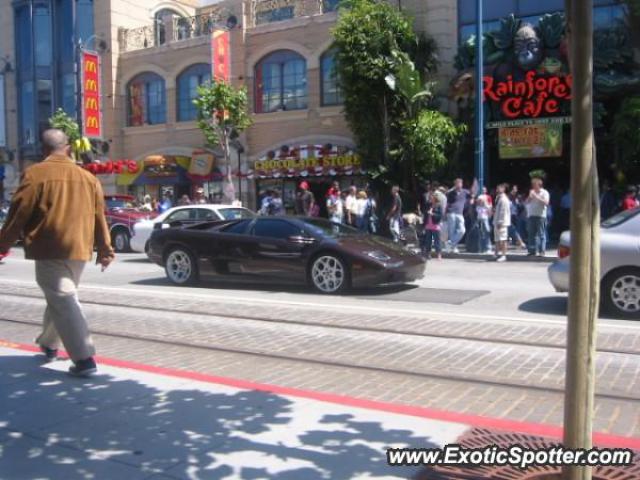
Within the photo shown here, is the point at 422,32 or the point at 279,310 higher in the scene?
the point at 422,32

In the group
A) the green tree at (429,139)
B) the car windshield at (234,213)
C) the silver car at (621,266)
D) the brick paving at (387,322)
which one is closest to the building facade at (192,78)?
the green tree at (429,139)

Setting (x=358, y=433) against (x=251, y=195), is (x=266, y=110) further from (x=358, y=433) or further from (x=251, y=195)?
(x=358, y=433)

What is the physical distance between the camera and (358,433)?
4355mm

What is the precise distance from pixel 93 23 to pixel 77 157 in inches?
239

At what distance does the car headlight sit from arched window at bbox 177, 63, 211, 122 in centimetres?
1881

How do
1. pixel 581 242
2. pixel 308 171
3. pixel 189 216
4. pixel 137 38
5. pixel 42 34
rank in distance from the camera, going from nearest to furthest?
pixel 581 242, pixel 189 216, pixel 308 171, pixel 137 38, pixel 42 34

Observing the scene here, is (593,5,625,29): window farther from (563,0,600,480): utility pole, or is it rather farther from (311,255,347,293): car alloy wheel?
(563,0,600,480): utility pole

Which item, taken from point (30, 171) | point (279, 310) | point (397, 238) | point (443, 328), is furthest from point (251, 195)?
point (30, 171)

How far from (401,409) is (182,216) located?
42.2 ft

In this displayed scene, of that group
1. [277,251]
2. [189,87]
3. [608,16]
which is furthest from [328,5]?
[277,251]

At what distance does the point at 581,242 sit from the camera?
3.19 m

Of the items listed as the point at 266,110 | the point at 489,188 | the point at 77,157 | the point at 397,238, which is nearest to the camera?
the point at 397,238

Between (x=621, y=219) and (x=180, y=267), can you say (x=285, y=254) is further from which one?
(x=621, y=219)

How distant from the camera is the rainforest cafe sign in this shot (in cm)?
1919
